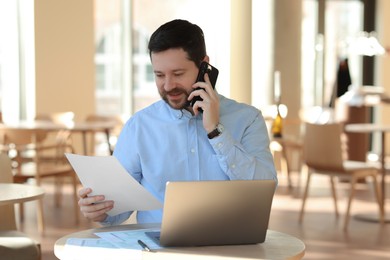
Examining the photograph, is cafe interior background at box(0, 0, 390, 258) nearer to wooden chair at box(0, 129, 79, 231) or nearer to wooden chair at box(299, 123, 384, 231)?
wooden chair at box(0, 129, 79, 231)

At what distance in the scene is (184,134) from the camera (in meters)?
2.82

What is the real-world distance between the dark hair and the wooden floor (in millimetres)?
3137

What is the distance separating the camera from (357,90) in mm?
9758

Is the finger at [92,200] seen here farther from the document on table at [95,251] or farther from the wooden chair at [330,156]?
the wooden chair at [330,156]

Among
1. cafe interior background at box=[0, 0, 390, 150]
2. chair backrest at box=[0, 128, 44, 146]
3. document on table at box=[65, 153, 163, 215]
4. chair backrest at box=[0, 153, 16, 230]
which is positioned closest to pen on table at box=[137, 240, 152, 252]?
document on table at box=[65, 153, 163, 215]

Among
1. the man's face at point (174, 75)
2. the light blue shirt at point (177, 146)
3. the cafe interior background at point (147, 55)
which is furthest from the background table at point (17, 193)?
A: the cafe interior background at point (147, 55)

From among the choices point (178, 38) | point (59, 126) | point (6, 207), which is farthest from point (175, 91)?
point (59, 126)

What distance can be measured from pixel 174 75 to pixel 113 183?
46 cm

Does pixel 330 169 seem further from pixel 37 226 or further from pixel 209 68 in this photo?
pixel 209 68

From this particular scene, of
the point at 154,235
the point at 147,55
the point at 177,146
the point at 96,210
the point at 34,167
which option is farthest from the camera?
the point at 147,55

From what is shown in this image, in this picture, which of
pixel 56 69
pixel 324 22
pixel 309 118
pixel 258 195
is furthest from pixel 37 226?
pixel 324 22

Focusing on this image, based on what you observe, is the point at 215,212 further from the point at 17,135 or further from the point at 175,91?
the point at 17,135

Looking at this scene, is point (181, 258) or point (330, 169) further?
→ point (330, 169)

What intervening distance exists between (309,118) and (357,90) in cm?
209
